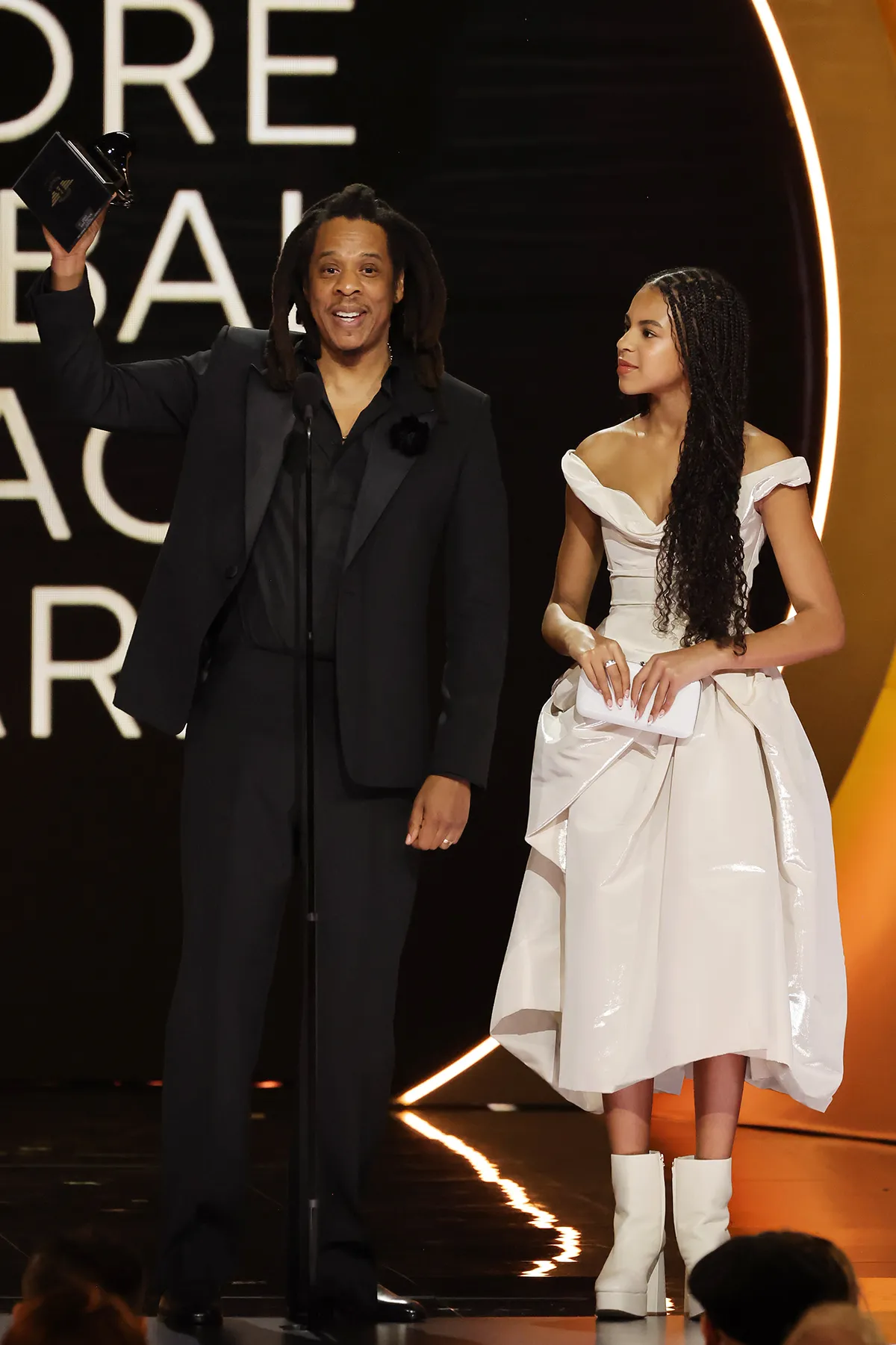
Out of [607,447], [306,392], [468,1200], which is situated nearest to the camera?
[306,392]

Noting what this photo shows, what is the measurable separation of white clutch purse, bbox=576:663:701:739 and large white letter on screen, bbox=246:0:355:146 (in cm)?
236

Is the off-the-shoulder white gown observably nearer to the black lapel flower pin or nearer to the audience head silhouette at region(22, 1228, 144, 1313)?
the black lapel flower pin

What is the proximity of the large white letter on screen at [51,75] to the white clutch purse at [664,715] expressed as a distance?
8.68 ft

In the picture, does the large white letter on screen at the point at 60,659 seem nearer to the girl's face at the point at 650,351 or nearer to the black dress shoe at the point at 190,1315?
the girl's face at the point at 650,351

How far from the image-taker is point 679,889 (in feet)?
9.21

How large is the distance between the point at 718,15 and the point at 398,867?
9.11ft

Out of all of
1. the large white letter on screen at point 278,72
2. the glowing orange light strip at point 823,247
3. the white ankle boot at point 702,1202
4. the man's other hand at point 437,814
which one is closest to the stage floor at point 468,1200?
the white ankle boot at point 702,1202

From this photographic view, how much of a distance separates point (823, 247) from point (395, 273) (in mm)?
2114

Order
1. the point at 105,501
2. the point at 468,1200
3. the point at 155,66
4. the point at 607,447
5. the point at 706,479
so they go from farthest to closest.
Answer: the point at 105,501 → the point at 155,66 → the point at 468,1200 → the point at 607,447 → the point at 706,479

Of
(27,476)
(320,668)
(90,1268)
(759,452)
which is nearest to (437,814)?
(320,668)

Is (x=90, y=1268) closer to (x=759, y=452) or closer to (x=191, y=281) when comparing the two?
(x=759, y=452)

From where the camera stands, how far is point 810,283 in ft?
15.5

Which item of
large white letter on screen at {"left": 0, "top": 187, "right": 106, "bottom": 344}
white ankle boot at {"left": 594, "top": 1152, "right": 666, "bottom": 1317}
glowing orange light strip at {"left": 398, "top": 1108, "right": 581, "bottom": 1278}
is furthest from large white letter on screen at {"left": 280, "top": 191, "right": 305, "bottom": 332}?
white ankle boot at {"left": 594, "top": 1152, "right": 666, "bottom": 1317}

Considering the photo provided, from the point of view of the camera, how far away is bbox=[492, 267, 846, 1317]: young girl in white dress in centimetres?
278
